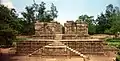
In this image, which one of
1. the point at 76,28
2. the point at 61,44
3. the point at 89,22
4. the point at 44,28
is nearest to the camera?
the point at 61,44

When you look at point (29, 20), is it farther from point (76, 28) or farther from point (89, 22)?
point (76, 28)

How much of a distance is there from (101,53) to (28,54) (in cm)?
432

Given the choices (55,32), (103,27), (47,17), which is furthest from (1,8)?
(103,27)

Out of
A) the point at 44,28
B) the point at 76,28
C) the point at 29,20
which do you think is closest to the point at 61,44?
the point at 76,28

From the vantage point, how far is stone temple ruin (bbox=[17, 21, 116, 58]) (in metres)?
13.3

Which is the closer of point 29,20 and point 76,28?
point 76,28

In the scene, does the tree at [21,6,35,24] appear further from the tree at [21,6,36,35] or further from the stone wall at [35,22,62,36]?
the stone wall at [35,22,62,36]

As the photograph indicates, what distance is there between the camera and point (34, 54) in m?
13.3

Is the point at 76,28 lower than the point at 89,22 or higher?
lower

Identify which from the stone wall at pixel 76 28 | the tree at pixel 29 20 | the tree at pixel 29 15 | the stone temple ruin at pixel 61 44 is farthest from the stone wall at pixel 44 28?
the tree at pixel 29 15

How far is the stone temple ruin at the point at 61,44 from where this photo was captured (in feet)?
43.5

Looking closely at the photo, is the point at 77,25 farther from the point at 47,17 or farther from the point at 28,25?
the point at 47,17

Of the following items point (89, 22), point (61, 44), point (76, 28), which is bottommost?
point (61, 44)

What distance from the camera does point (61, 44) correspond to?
13859mm
